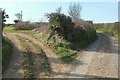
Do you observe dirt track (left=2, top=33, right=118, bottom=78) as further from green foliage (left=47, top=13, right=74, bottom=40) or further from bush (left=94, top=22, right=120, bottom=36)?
bush (left=94, top=22, right=120, bottom=36)

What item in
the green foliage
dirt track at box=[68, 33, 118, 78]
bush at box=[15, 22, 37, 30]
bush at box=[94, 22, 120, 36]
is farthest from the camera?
bush at box=[94, 22, 120, 36]

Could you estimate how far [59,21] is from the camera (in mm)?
32656

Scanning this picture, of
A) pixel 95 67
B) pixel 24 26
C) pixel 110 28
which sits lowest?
pixel 110 28

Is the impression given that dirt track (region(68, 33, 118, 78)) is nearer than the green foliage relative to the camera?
Yes

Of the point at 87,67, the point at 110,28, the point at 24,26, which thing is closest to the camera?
the point at 87,67

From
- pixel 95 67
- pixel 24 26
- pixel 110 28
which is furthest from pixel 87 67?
pixel 110 28

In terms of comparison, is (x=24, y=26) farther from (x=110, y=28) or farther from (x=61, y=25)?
(x=110, y=28)

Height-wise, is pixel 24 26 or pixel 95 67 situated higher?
pixel 24 26

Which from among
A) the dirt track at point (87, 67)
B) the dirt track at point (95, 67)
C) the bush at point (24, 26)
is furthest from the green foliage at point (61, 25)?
the bush at point (24, 26)

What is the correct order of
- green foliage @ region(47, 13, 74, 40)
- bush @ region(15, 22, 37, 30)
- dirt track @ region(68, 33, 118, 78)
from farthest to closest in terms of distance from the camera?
bush @ region(15, 22, 37, 30) → green foliage @ region(47, 13, 74, 40) → dirt track @ region(68, 33, 118, 78)

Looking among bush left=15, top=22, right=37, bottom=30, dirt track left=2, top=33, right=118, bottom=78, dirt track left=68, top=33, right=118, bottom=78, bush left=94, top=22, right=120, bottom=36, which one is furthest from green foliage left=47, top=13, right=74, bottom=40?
bush left=94, top=22, right=120, bottom=36

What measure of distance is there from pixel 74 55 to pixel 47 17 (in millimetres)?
9194

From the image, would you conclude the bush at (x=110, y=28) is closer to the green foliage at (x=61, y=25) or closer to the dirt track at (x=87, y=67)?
the green foliage at (x=61, y=25)

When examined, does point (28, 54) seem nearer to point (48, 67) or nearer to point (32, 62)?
point (32, 62)
